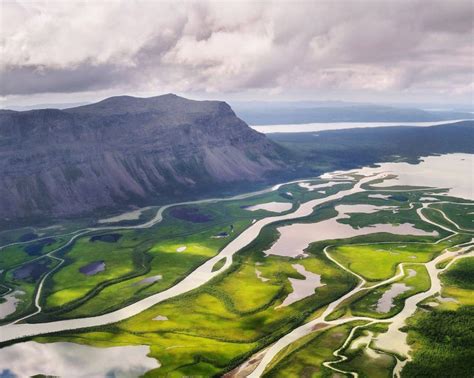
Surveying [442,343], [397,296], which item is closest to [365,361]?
[442,343]

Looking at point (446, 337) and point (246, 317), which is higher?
point (246, 317)

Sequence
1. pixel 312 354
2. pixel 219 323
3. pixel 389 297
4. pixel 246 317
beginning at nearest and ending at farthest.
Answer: pixel 312 354
pixel 219 323
pixel 246 317
pixel 389 297

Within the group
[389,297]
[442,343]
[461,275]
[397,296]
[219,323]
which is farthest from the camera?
[461,275]

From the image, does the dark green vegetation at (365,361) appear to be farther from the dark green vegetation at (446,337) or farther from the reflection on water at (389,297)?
the reflection on water at (389,297)

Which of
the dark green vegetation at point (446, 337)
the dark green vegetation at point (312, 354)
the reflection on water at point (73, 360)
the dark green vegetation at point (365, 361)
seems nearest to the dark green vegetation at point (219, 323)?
the reflection on water at point (73, 360)

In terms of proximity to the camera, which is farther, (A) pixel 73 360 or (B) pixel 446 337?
(B) pixel 446 337

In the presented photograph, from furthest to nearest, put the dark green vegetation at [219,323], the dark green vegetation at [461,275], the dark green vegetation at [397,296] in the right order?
the dark green vegetation at [461,275], the dark green vegetation at [397,296], the dark green vegetation at [219,323]

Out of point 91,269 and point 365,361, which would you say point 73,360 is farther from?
point 91,269

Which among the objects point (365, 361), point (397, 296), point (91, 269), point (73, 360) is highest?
point (91, 269)
